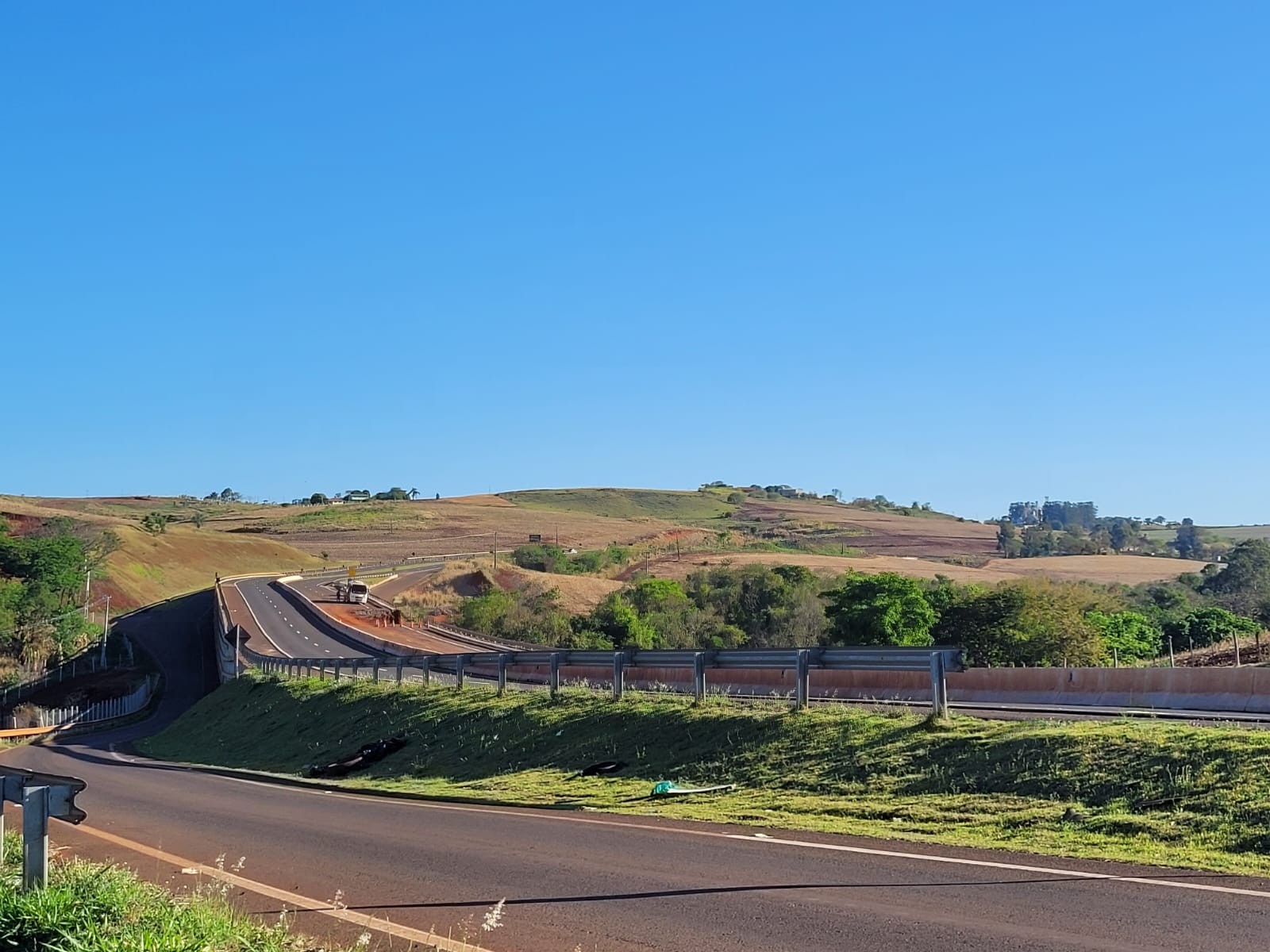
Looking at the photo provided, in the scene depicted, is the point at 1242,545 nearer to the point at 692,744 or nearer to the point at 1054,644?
the point at 1054,644

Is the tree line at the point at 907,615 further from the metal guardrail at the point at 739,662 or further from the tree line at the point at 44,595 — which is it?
the tree line at the point at 44,595

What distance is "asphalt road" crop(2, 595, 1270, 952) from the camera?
7.25 m

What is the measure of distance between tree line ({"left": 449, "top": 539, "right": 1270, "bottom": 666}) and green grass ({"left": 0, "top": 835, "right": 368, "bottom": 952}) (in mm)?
21838

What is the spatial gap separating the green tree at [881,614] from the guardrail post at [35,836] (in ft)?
145

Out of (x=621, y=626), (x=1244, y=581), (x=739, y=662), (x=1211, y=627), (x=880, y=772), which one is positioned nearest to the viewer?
(x=880, y=772)

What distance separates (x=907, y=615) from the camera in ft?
173

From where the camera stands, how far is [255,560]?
452 ft

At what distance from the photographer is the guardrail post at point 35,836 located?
24.0ft

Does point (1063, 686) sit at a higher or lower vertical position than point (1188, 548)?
lower

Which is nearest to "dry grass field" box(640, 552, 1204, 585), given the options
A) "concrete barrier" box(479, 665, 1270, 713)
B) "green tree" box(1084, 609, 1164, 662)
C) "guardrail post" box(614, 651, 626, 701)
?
"green tree" box(1084, 609, 1164, 662)

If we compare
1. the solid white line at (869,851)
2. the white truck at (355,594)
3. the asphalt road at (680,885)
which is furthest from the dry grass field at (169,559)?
the asphalt road at (680,885)

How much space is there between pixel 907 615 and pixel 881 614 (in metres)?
1.12

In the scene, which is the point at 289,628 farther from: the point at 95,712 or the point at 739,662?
the point at 739,662

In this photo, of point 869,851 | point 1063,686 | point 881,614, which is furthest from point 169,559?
point 869,851
